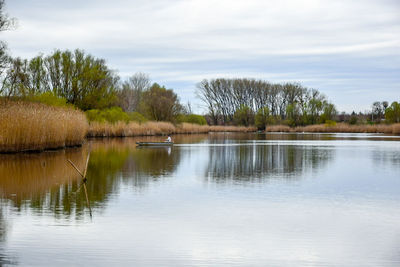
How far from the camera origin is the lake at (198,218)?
5832 mm

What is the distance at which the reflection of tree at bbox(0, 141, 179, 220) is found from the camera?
8.95 meters

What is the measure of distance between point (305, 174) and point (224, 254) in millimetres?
8581

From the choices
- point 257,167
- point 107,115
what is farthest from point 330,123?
point 257,167

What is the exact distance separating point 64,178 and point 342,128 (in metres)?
57.7

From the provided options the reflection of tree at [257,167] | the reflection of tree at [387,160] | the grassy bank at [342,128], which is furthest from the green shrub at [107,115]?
the grassy bank at [342,128]

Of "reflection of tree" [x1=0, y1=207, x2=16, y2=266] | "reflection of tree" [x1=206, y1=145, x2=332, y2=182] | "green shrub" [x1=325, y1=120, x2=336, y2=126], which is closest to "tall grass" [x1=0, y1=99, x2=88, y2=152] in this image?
"reflection of tree" [x1=206, y1=145, x2=332, y2=182]

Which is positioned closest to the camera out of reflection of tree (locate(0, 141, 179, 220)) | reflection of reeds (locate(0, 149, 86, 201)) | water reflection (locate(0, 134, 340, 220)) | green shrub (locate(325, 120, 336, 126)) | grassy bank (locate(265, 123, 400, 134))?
reflection of tree (locate(0, 141, 179, 220))

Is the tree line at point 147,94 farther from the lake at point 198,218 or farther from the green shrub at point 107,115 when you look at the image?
the lake at point 198,218

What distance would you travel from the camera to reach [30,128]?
18688mm

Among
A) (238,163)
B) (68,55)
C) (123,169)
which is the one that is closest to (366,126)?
(68,55)

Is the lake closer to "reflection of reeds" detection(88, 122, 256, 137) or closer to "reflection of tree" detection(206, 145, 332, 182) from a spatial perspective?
"reflection of tree" detection(206, 145, 332, 182)

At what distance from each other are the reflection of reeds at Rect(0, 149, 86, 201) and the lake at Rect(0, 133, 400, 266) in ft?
0.09

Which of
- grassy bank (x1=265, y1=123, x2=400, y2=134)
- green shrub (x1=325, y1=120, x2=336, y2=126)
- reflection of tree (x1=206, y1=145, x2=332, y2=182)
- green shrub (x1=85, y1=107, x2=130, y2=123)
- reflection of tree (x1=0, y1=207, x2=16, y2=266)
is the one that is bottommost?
reflection of tree (x1=0, y1=207, x2=16, y2=266)

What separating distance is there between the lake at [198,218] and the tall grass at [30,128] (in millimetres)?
3983
